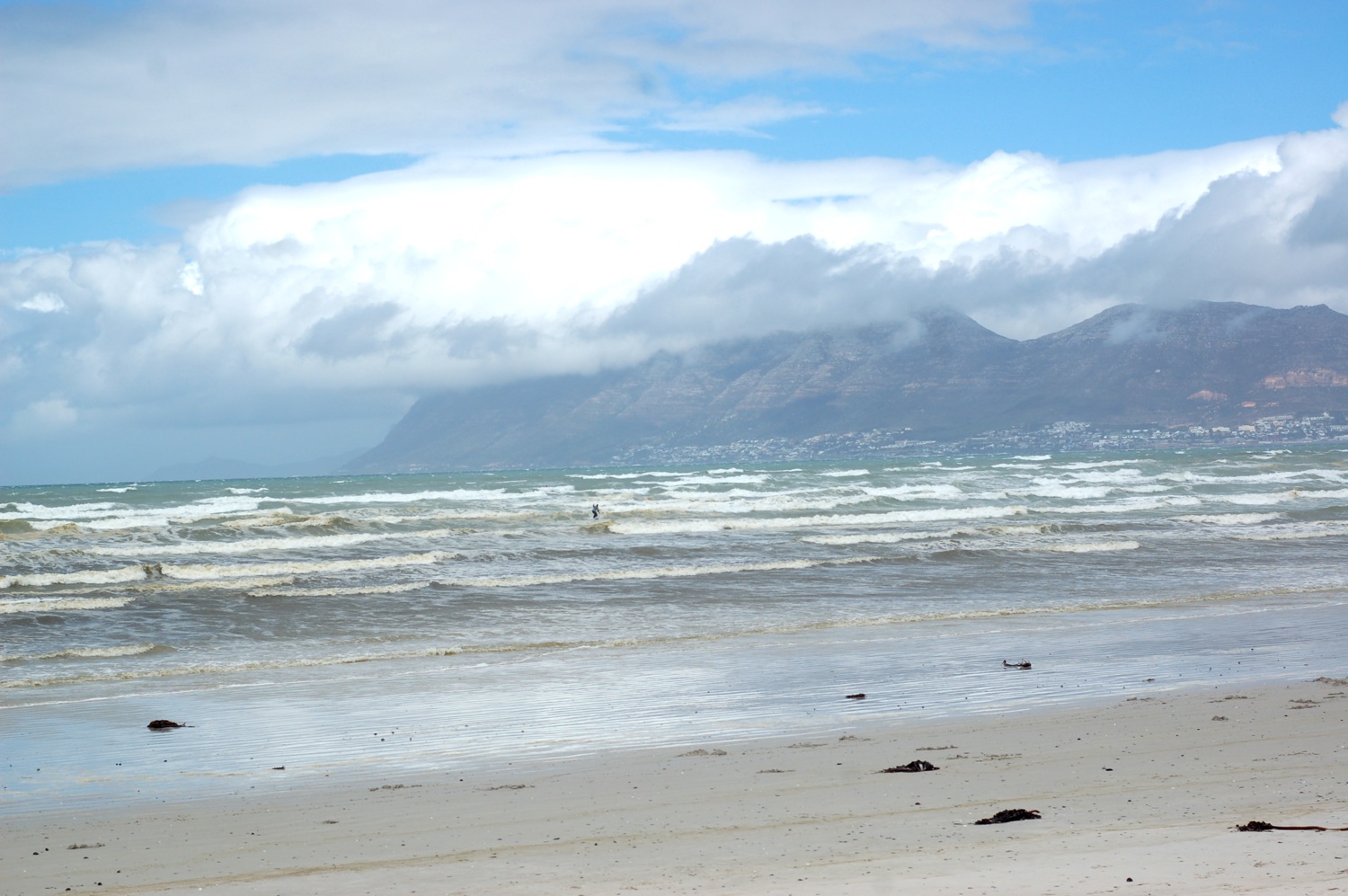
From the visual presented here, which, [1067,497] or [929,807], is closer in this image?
[929,807]

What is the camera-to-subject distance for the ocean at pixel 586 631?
34.9 feet

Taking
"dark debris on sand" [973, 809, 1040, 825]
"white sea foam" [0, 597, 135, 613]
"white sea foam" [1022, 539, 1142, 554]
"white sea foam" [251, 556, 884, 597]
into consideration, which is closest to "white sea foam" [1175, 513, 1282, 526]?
"white sea foam" [1022, 539, 1142, 554]

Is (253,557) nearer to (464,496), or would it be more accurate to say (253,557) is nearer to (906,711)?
(906,711)

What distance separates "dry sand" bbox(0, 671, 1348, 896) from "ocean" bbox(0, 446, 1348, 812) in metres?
0.96

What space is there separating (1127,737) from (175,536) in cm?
3577

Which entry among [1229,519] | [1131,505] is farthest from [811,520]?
[1131,505]

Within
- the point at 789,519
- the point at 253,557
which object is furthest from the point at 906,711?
the point at 789,519

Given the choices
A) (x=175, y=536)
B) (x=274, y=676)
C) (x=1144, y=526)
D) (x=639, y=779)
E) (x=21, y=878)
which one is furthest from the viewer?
(x=175, y=536)

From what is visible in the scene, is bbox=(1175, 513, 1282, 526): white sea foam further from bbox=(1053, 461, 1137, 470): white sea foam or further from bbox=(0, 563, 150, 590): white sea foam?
bbox=(1053, 461, 1137, 470): white sea foam

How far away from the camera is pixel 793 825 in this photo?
7.11 meters

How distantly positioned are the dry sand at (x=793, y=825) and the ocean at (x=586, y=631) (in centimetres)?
96

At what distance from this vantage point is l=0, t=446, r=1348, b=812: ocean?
10.6 m

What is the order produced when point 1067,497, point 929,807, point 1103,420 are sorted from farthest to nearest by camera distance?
point 1103,420 → point 1067,497 → point 929,807

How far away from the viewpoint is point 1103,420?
19375cm
